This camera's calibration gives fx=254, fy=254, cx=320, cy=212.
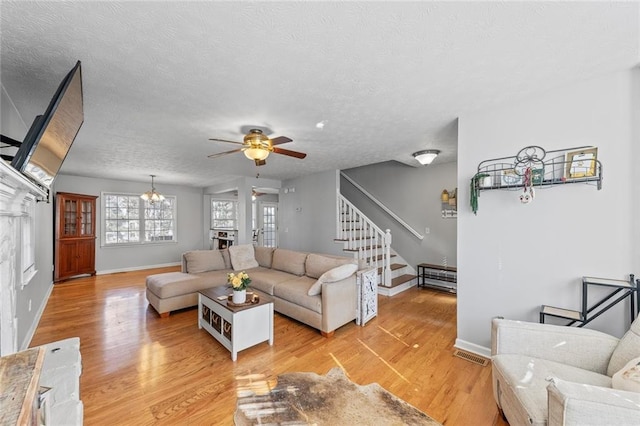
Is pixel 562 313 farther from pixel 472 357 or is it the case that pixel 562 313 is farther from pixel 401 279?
pixel 401 279

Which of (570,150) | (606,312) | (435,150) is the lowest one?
(606,312)

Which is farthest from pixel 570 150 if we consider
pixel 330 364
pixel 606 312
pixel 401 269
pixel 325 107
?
pixel 401 269

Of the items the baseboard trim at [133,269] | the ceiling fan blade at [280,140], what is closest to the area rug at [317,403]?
the ceiling fan blade at [280,140]

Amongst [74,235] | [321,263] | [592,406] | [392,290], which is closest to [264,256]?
[321,263]

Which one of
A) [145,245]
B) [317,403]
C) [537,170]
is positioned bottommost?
[317,403]

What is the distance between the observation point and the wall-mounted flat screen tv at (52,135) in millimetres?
1366

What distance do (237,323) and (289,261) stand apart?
181 cm

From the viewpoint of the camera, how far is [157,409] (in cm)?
186

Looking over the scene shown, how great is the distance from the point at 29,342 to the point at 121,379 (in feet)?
5.44

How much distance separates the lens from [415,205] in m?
5.61

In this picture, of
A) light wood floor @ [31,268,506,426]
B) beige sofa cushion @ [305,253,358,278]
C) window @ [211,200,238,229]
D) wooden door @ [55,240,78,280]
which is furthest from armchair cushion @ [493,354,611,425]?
window @ [211,200,238,229]

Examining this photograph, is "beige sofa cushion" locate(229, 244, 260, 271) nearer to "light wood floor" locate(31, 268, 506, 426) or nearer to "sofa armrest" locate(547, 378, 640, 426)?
"light wood floor" locate(31, 268, 506, 426)

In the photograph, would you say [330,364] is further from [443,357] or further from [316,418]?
[443,357]

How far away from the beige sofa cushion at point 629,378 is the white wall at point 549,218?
95 centimetres
